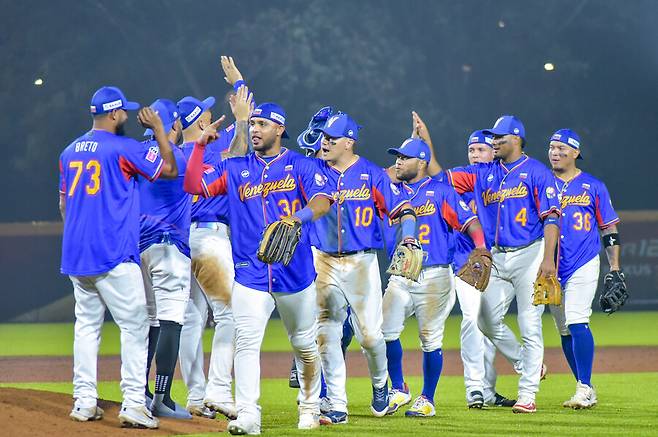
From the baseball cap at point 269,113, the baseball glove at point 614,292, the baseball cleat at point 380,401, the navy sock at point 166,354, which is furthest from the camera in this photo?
the baseball glove at point 614,292

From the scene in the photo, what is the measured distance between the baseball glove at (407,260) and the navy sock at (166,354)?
159cm

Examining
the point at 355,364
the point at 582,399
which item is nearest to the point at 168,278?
the point at 582,399

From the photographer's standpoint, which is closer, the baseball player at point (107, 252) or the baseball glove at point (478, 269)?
the baseball player at point (107, 252)

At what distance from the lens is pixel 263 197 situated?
7.34m

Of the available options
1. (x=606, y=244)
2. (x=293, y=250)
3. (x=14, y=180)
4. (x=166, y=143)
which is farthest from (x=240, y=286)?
(x=14, y=180)

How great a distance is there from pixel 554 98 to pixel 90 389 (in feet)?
95.6

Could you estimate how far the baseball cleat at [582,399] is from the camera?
354 inches

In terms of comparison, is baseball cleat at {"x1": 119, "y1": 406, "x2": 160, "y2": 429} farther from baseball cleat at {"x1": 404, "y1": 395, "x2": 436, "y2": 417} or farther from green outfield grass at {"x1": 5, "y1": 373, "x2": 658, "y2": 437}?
baseball cleat at {"x1": 404, "y1": 395, "x2": 436, "y2": 417}

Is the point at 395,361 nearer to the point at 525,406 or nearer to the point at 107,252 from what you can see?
the point at 525,406

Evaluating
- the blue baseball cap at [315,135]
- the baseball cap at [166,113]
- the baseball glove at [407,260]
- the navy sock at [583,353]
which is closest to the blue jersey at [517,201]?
the navy sock at [583,353]

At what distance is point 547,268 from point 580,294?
846 mm

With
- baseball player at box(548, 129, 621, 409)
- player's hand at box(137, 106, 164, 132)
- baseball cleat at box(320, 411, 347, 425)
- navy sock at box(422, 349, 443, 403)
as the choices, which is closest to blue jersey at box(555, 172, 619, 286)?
baseball player at box(548, 129, 621, 409)

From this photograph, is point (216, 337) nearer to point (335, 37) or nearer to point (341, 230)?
point (341, 230)

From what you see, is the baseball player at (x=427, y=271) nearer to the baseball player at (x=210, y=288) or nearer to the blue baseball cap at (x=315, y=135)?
the blue baseball cap at (x=315, y=135)
